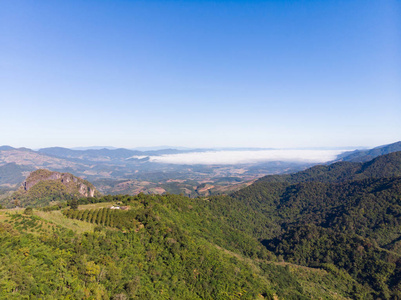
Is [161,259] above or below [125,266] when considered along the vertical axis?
below

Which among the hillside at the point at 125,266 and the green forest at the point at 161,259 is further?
the green forest at the point at 161,259

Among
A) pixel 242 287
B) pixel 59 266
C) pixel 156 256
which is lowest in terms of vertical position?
pixel 242 287

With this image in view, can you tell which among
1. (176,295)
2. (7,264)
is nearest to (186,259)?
(176,295)

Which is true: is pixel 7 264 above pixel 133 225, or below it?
above

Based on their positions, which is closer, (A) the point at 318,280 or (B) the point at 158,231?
(B) the point at 158,231

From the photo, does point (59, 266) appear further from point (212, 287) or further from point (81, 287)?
point (212, 287)

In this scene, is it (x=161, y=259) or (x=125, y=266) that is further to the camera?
(x=161, y=259)

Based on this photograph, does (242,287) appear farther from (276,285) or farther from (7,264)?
(7,264)

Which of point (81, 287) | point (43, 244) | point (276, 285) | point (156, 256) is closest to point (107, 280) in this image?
point (81, 287)

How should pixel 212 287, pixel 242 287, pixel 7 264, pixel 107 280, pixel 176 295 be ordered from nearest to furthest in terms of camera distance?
pixel 7 264 < pixel 107 280 < pixel 176 295 < pixel 212 287 < pixel 242 287

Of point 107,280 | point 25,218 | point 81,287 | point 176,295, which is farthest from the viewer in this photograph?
point 25,218

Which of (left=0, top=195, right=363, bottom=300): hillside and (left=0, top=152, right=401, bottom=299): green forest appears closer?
(left=0, top=195, right=363, bottom=300): hillside
